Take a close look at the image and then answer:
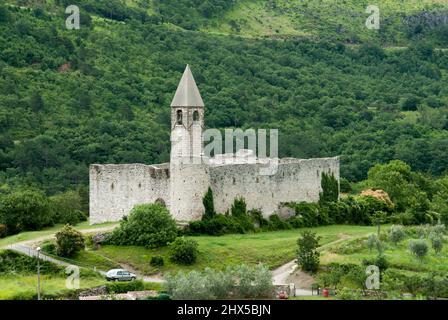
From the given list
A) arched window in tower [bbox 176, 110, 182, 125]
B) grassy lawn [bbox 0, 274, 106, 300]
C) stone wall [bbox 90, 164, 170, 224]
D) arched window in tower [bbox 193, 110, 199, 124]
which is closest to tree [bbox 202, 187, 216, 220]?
stone wall [bbox 90, 164, 170, 224]

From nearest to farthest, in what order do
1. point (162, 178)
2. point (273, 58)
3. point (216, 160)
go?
1. point (162, 178)
2. point (216, 160)
3. point (273, 58)

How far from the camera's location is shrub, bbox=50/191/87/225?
90.8 meters

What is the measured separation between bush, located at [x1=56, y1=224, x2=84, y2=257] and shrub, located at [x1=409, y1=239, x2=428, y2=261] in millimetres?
17453

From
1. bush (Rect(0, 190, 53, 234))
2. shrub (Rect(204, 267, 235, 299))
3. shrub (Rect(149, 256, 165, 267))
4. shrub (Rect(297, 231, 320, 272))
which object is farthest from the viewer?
bush (Rect(0, 190, 53, 234))

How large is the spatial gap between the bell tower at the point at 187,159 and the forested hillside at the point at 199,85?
96.9ft

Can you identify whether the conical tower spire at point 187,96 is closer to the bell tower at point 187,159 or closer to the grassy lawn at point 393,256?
the bell tower at point 187,159

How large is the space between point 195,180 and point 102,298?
14.4 meters

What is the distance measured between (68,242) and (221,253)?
313 inches

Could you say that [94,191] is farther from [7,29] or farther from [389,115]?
[389,115]

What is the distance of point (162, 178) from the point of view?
283ft

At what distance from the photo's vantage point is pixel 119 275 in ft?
253

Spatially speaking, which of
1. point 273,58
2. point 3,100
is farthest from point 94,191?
point 273,58

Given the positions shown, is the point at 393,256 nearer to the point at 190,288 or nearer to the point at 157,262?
the point at 157,262

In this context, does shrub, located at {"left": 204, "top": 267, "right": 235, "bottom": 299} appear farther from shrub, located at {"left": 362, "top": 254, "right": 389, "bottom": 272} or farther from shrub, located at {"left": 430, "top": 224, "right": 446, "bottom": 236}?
shrub, located at {"left": 430, "top": 224, "right": 446, "bottom": 236}
